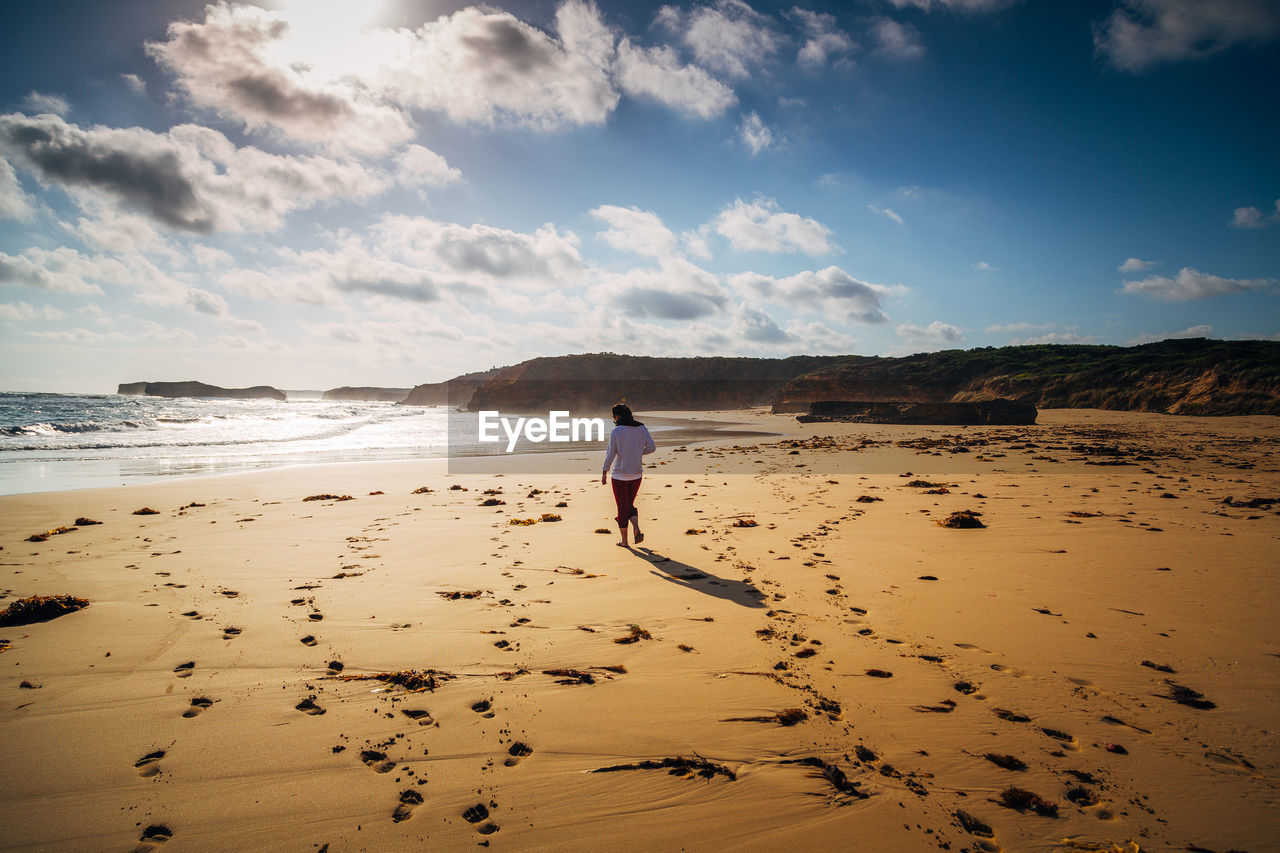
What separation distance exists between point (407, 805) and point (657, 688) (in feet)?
5.11

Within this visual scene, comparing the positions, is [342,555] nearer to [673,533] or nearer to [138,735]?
[138,735]

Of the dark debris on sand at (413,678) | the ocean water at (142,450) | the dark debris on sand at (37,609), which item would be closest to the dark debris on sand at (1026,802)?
the dark debris on sand at (413,678)

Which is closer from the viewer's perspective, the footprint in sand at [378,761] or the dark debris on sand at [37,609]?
the footprint in sand at [378,761]

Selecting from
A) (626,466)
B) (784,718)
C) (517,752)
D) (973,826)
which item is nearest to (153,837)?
(517,752)

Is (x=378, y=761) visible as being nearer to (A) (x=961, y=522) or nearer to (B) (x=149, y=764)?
(B) (x=149, y=764)

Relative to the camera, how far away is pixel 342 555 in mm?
6320

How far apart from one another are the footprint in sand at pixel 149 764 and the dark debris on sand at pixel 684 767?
2.23 m

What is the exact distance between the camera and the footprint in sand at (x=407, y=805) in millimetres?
2279

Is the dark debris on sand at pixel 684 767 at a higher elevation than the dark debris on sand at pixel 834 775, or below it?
below

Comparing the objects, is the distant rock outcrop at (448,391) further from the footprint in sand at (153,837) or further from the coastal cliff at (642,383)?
the footprint in sand at (153,837)

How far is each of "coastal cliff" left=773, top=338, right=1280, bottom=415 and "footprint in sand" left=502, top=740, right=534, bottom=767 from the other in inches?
1394

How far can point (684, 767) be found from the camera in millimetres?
2600
